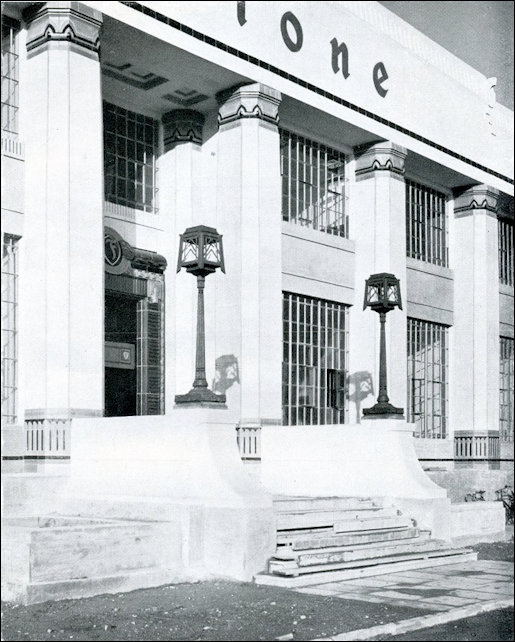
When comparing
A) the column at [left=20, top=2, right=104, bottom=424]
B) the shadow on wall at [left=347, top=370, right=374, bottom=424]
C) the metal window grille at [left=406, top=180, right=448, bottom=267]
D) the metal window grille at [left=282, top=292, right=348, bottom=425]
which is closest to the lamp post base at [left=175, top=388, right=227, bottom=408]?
the column at [left=20, top=2, right=104, bottom=424]

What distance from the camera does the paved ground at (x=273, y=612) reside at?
351 inches

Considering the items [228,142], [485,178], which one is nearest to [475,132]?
[485,178]

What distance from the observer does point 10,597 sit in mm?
10195

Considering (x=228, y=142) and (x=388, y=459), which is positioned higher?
(x=228, y=142)

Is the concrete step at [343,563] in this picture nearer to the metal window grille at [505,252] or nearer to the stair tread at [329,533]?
the stair tread at [329,533]

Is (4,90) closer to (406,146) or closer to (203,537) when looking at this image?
(203,537)

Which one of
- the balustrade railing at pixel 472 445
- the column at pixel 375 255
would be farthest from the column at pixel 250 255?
the balustrade railing at pixel 472 445

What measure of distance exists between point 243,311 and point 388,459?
4.58 meters

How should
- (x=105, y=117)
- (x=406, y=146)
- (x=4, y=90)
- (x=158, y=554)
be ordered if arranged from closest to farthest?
(x=158, y=554), (x=4, y=90), (x=105, y=117), (x=406, y=146)

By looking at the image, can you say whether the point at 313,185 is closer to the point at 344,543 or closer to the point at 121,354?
the point at 121,354

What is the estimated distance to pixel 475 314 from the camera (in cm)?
2666

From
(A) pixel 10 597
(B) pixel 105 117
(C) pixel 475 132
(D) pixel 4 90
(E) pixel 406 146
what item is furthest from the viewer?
(C) pixel 475 132

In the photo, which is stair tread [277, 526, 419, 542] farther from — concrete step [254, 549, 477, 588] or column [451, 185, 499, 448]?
column [451, 185, 499, 448]

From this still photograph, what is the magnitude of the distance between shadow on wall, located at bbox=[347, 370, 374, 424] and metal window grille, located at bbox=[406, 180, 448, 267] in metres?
4.20
